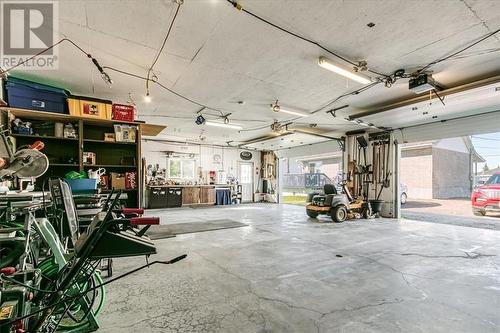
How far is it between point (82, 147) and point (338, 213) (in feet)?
21.2

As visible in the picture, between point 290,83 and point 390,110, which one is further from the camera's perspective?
point 390,110

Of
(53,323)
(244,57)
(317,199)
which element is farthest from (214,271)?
(317,199)

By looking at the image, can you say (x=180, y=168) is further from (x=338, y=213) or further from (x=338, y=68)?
(x=338, y=68)

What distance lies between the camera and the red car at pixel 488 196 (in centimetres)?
738

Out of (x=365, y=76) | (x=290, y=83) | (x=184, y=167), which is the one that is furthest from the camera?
(x=184, y=167)

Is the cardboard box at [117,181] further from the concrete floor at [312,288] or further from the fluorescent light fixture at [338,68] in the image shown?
the fluorescent light fixture at [338,68]

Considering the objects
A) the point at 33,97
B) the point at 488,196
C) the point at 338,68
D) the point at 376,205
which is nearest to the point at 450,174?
the point at 488,196

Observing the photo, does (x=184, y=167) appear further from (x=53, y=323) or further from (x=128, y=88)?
(x=53, y=323)

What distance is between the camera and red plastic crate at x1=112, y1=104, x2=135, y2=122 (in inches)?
178

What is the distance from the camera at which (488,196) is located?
757 centimetres

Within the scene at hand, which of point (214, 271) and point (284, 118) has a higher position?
point (284, 118)

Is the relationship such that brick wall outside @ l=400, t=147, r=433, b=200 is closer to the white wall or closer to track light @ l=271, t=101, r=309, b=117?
the white wall

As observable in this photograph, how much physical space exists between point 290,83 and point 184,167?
8.27 meters

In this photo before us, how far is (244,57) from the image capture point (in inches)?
145
